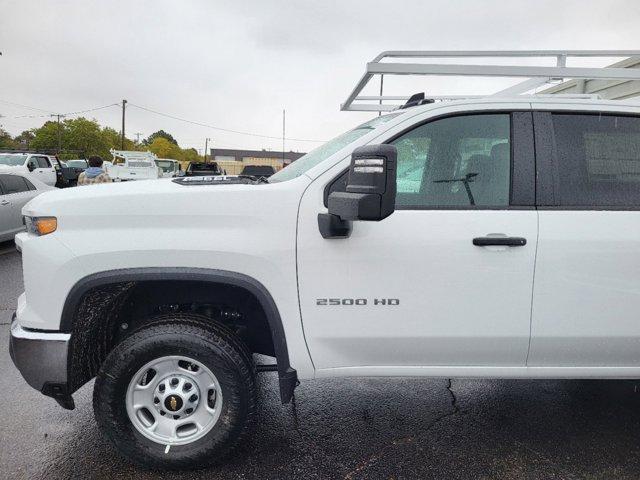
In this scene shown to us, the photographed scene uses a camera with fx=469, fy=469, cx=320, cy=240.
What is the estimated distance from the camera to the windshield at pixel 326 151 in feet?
8.91

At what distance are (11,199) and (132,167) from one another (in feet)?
38.2

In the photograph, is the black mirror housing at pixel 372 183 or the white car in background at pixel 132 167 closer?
the black mirror housing at pixel 372 183

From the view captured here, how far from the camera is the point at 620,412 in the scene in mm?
3309

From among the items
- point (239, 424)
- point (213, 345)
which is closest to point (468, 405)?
point (239, 424)

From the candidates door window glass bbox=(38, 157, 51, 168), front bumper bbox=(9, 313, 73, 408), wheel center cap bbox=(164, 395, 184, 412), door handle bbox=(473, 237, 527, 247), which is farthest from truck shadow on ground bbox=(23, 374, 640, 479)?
door window glass bbox=(38, 157, 51, 168)

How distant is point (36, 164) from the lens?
757 inches

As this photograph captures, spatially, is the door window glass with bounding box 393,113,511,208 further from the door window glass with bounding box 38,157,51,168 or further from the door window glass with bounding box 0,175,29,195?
the door window glass with bounding box 38,157,51,168

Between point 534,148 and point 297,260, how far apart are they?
4.65 feet

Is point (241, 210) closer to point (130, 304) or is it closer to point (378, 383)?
point (130, 304)

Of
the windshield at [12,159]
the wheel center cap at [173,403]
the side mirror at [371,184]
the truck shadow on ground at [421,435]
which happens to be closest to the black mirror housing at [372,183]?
the side mirror at [371,184]

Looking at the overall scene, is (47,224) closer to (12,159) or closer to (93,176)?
(93,176)

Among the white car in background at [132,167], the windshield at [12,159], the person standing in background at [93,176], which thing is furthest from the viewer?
the white car in background at [132,167]

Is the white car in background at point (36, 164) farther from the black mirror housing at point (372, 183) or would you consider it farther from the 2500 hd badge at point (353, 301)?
the black mirror housing at point (372, 183)

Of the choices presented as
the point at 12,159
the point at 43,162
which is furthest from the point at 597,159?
the point at 43,162
